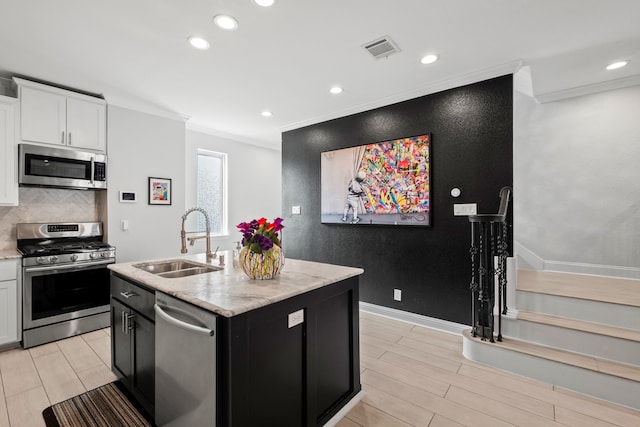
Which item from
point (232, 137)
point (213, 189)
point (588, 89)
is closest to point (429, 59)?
point (588, 89)

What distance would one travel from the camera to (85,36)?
2318 mm

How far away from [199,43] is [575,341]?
390 centimetres

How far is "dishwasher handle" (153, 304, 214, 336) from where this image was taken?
1.28 m

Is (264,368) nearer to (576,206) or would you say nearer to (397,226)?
(397,226)

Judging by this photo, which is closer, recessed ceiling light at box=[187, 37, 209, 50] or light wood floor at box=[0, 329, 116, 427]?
light wood floor at box=[0, 329, 116, 427]

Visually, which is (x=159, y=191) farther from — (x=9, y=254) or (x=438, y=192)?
(x=438, y=192)

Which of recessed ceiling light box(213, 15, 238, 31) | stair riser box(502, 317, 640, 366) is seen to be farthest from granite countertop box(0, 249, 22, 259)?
stair riser box(502, 317, 640, 366)

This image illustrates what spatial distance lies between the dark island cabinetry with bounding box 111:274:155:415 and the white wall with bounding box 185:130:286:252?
262 centimetres

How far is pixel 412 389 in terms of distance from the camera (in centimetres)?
217

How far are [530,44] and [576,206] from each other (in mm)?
2454

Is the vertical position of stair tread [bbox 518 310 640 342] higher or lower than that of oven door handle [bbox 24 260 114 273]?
lower

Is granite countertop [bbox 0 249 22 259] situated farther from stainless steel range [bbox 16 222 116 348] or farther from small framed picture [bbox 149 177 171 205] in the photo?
small framed picture [bbox 149 177 171 205]


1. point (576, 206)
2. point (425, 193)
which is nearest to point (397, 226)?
point (425, 193)

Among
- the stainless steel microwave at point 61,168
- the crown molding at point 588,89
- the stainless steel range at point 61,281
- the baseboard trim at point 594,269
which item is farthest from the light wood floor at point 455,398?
the stainless steel microwave at point 61,168
